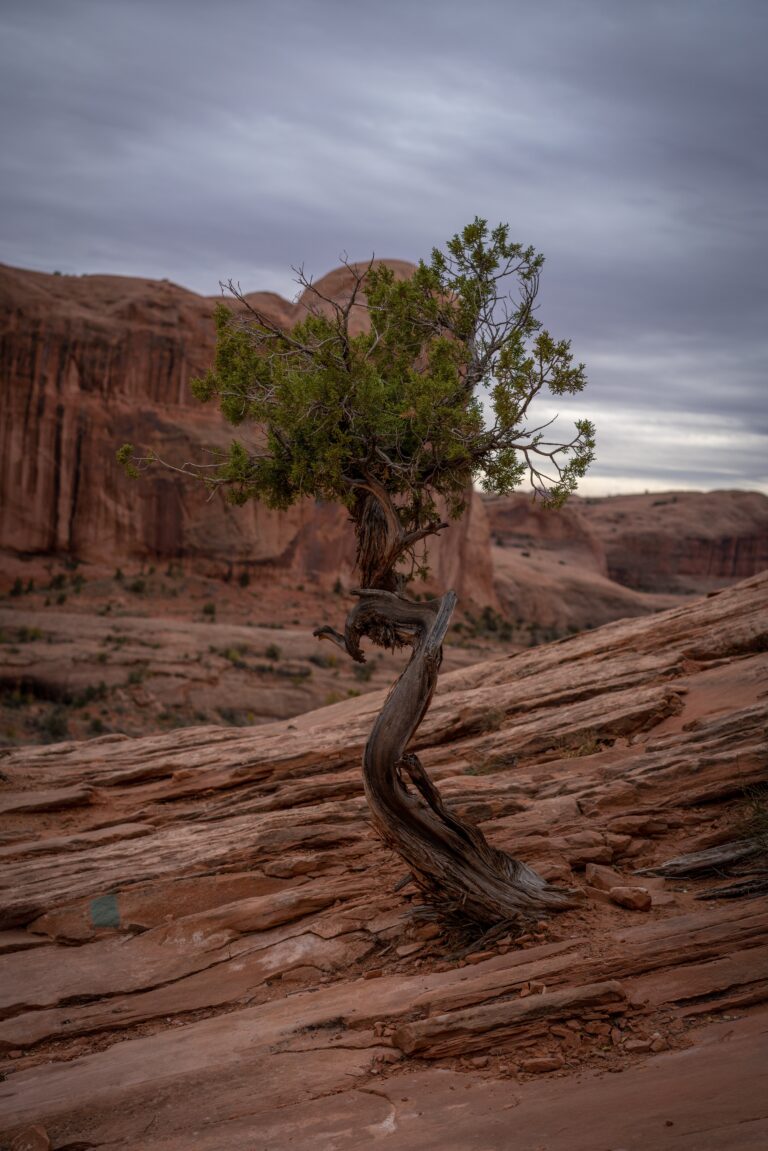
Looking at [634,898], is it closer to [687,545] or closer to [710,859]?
[710,859]

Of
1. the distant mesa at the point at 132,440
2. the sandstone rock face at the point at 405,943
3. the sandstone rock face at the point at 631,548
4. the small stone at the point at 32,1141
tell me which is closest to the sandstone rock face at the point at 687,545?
the sandstone rock face at the point at 631,548

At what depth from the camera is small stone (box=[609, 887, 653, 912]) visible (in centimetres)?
782

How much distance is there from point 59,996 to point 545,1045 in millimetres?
4853

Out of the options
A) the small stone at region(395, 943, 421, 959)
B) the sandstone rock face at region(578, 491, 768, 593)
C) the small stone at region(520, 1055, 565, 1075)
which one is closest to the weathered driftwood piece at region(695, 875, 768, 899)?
the small stone at region(520, 1055, 565, 1075)

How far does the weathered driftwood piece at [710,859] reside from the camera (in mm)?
8180

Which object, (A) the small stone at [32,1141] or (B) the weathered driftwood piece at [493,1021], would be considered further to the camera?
(B) the weathered driftwood piece at [493,1021]

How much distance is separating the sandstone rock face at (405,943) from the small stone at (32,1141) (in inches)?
3.1

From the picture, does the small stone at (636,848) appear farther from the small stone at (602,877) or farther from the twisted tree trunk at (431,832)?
the twisted tree trunk at (431,832)

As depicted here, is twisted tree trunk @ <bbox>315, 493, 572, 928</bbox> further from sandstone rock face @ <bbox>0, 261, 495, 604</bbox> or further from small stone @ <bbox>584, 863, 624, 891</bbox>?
sandstone rock face @ <bbox>0, 261, 495, 604</bbox>

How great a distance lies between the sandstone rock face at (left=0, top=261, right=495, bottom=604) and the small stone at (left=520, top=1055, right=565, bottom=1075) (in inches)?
1614

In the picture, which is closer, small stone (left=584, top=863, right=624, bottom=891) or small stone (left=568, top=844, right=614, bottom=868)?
small stone (left=584, top=863, right=624, bottom=891)

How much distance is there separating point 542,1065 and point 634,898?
219 centimetres

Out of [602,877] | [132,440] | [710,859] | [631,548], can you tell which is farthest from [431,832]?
[631,548]

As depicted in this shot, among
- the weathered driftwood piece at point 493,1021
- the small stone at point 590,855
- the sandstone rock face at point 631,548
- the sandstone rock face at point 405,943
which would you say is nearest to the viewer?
the sandstone rock face at point 405,943
